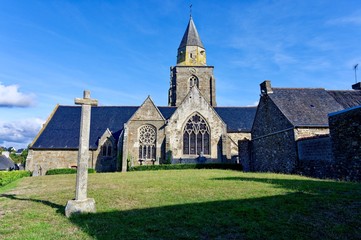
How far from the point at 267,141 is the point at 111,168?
56.5ft

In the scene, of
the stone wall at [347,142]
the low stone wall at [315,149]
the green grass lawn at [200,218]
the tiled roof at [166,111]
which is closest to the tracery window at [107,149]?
the tiled roof at [166,111]

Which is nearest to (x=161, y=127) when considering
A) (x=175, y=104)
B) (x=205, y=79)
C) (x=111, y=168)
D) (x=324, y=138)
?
(x=111, y=168)

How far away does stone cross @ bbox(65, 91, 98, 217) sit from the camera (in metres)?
6.30

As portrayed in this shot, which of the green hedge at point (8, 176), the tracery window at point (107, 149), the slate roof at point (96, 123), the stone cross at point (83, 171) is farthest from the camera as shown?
the slate roof at point (96, 123)

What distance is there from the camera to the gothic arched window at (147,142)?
28.0 metres

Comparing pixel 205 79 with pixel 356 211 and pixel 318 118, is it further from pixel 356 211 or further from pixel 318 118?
pixel 356 211

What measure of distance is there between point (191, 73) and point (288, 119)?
77.2 ft

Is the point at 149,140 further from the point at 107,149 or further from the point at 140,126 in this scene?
the point at 107,149

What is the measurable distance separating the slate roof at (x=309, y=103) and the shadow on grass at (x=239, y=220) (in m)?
11.8

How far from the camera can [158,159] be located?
27.3 metres

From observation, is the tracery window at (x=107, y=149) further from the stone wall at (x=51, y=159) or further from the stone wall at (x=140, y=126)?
the stone wall at (x=140, y=126)

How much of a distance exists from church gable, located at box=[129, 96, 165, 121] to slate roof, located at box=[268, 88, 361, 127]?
13.0 metres

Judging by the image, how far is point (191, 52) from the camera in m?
40.3

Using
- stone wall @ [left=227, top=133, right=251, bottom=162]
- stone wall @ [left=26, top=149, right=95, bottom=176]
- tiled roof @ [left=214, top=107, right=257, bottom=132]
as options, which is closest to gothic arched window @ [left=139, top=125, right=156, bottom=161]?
stone wall @ [left=26, top=149, right=95, bottom=176]
